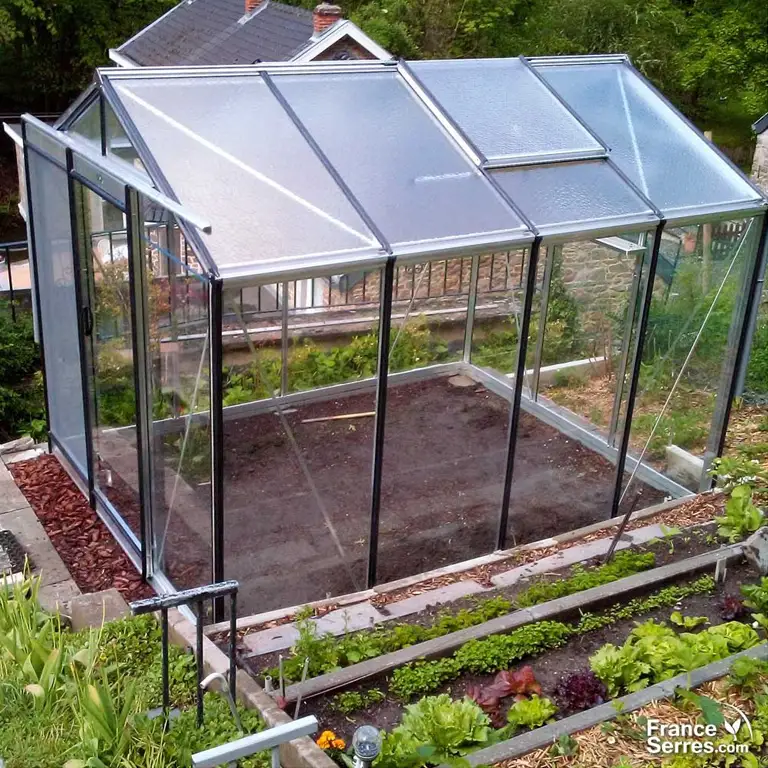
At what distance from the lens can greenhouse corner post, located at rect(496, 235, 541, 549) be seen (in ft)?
17.0

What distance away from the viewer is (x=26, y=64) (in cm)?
2405

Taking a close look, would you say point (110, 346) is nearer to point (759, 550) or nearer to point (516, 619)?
point (516, 619)

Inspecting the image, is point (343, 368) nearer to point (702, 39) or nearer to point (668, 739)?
point (668, 739)

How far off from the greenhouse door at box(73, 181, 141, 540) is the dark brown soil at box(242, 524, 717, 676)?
57.2 inches

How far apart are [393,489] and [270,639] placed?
1.29m

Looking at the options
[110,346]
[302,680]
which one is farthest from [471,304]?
[302,680]

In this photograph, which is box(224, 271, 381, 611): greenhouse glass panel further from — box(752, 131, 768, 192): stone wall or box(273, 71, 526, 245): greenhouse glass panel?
box(752, 131, 768, 192): stone wall

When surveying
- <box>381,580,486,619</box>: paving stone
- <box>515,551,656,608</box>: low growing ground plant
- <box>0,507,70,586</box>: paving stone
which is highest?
<box>515,551,656,608</box>: low growing ground plant

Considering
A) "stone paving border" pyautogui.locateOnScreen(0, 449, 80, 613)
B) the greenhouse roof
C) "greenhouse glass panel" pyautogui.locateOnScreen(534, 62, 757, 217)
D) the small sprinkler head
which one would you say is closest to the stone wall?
"greenhouse glass panel" pyautogui.locateOnScreen(534, 62, 757, 217)

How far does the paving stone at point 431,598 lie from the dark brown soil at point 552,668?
0.72 metres

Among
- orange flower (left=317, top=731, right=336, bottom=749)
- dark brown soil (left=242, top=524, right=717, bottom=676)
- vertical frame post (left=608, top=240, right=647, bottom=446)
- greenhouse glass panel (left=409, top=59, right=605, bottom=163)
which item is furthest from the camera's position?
vertical frame post (left=608, top=240, right=647, bottom=446)

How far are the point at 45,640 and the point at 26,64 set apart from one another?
23.5 meters

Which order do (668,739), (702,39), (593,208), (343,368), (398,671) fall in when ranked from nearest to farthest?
(668,739) < (398,671) < (593,208) < (343,368) < (702,39)

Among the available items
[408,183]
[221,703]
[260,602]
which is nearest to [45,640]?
[221,703]
